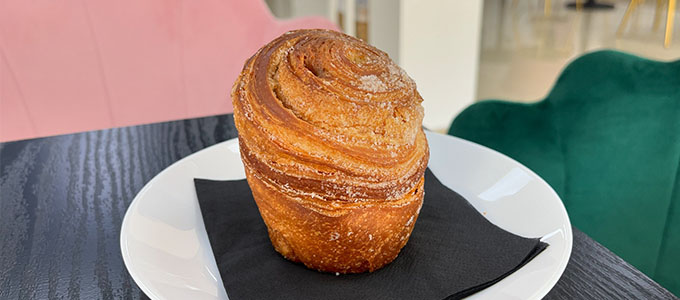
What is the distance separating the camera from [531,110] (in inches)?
45.3

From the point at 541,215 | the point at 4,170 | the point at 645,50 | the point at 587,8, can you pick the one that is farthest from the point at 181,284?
the point at 587,8

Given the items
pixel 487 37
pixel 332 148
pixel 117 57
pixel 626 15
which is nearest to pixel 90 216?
pixel 332 148

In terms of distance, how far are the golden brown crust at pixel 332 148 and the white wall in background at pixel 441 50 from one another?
5.86 ft

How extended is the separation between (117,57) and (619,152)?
5.47ft

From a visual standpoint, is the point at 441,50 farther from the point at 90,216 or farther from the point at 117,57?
the point at 90,216

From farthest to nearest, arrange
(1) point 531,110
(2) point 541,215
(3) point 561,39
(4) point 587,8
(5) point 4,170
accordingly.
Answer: (4) point 587,8, (3) point 561,39, (1) point 531,110, (5) point 4,170, (2) point 541,215

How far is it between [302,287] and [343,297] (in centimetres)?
6

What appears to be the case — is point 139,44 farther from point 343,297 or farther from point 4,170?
point 343,297

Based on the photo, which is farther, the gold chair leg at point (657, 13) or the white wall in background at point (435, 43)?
the gold chair leg at point (657, 13)

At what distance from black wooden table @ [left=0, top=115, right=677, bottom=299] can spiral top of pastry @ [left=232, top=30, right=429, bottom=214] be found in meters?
0.25

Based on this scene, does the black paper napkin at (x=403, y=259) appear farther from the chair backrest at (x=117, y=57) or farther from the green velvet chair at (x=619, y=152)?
the chair backrest at (x=117, y=57)

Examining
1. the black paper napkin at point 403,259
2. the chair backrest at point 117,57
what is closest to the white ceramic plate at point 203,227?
the black paper napkin at point 403,259

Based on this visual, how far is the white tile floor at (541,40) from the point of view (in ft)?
12.2

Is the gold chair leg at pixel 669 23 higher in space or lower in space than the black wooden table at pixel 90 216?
lower
